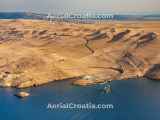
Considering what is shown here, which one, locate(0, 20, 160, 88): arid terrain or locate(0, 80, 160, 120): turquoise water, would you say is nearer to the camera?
locate(0, 80, 160, 120): turquoise water

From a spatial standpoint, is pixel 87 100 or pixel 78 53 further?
pixel 78 53

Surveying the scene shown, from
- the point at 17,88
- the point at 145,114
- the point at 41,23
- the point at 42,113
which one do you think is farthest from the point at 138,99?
the point at 41,23

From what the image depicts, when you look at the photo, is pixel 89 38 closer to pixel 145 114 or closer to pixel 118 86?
pixel 118 86

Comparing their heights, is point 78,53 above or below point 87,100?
below

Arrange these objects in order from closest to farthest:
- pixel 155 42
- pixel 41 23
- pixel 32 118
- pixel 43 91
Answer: pixel 32 118 < pixel 43 91 < pixel 155 42 < pixel 41 23

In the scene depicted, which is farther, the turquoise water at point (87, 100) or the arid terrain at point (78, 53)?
the arid terrain at point (78, 53)
